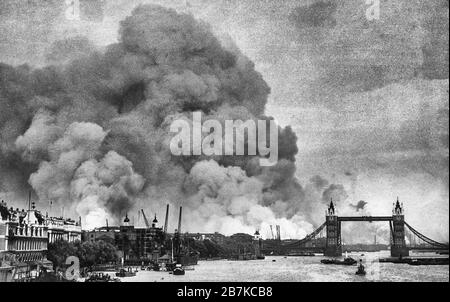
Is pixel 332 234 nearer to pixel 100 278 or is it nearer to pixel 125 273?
pixel 125 273

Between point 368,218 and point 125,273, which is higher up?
point 368,218

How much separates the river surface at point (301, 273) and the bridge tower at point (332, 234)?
3.94ft

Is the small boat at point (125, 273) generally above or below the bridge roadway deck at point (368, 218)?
below

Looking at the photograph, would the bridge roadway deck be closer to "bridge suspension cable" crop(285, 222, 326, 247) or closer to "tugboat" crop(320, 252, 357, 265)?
"bridge suspension cable" crop(285, 222, 326, 247)

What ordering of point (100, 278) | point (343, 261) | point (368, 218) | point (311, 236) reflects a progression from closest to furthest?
point (100, 278) → point (368, 218) → point (311, 236) → point (343, 261)

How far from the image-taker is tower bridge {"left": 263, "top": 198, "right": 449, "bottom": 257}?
21.1 m

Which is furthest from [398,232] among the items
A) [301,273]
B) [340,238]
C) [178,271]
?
[178,271]

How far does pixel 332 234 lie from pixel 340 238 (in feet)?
1.92

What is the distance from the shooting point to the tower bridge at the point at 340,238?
21.1m

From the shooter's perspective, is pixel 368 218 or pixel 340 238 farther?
pixel 340 238

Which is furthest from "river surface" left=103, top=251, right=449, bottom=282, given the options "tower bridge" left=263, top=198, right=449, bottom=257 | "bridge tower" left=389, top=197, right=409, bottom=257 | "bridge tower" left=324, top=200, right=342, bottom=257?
"bridge tower" left=324, top=200, right=342, bottom=257

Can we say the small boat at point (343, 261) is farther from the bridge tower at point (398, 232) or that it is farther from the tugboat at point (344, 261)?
the bridge tower at point (398, 232)

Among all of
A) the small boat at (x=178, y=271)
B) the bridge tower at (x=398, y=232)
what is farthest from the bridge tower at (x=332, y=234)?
the small boat at (x=178, y=271)

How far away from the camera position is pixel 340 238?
26.8m
